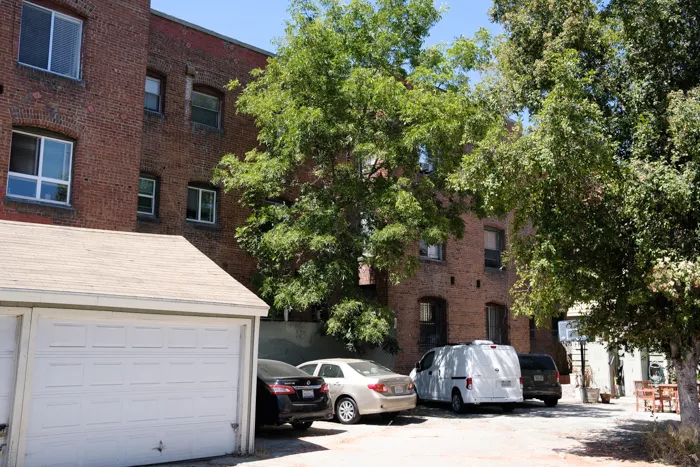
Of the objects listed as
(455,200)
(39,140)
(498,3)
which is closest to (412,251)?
(455,200)

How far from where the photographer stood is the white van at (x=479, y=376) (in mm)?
18000

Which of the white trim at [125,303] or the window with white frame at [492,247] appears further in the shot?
the window with white frame at [492,247]

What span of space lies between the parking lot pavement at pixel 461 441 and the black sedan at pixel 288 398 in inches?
17.2

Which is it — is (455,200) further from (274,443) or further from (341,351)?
(274,443)

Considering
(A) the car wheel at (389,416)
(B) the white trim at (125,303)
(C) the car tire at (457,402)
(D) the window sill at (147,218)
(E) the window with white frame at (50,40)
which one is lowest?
(A) the car wheel at (389,416)

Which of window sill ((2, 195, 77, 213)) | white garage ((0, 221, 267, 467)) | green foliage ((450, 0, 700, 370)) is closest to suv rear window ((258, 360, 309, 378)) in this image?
white garage ((0, 221, 267, 467))

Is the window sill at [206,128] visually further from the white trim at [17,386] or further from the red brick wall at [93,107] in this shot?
the white trim at [17,386]

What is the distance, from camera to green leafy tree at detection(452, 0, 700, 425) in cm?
1050

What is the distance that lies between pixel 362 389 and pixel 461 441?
3.00 m

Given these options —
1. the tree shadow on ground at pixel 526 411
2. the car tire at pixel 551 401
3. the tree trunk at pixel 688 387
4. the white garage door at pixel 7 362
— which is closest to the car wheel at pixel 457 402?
the tree shadow on ground at pixel 526 411

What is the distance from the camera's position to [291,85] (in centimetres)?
1830

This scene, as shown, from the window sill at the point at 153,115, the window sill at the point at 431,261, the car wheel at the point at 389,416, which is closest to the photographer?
the car wheel at the point at 389,416

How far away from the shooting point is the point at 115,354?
9938mm

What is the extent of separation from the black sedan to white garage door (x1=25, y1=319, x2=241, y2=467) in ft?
6.05
